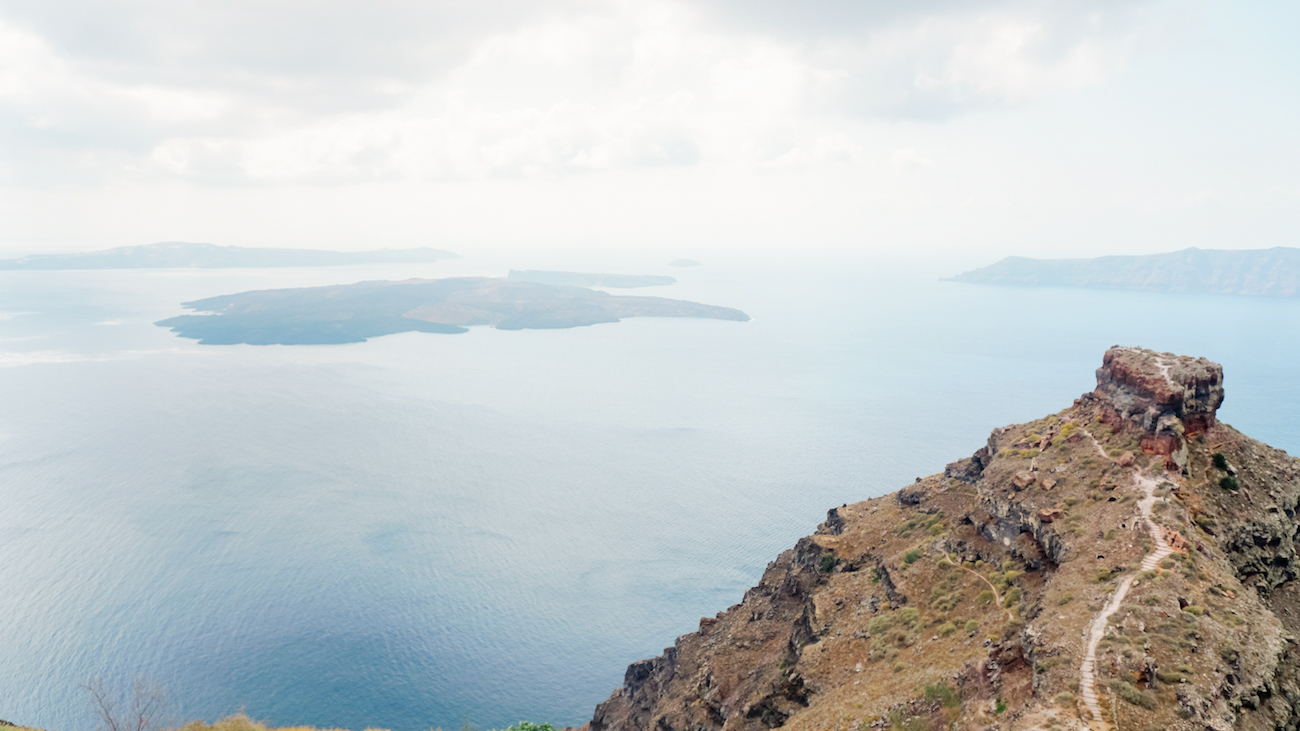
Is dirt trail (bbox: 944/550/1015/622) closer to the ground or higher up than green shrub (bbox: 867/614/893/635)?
higher up

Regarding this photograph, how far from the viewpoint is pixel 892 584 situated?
40.0 metres

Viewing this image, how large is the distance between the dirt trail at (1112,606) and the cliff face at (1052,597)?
0.09 m

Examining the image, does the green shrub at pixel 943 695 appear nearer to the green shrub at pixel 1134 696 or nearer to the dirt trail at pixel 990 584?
the dirt trail at pixel 990 584

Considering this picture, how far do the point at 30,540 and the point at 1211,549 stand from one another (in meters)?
184

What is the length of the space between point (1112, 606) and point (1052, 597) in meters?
2.61

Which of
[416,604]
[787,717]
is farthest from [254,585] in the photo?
[787,717]

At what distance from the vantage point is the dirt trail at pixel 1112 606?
2277cm

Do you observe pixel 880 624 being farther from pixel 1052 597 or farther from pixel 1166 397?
pixel 1166 397

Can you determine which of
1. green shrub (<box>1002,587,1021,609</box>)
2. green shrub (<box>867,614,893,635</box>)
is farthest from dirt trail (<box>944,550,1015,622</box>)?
green shrub (<box>867,614,893,635</box>)

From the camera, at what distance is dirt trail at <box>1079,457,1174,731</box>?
74.7 feet

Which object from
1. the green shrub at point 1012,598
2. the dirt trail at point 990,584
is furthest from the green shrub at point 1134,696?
the green shrub at point 1012,598

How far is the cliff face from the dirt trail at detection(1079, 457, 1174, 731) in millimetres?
91

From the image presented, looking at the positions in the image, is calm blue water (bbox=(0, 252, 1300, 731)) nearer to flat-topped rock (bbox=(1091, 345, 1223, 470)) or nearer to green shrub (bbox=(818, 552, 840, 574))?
green shrub (bbox=(818, 552, 840, 574))

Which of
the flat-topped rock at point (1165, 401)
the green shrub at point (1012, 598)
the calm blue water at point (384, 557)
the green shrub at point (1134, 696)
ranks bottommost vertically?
the calm blue water at point (384, 557)
